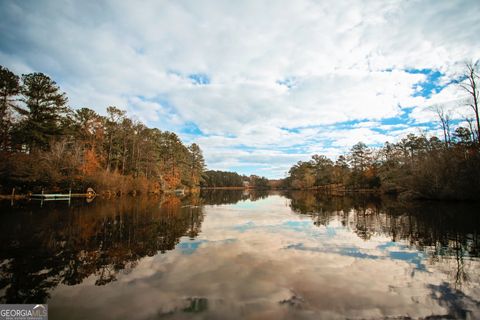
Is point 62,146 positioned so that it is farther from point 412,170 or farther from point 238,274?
point 412,170

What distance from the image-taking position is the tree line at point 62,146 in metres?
28.2

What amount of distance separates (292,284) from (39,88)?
4303 cm

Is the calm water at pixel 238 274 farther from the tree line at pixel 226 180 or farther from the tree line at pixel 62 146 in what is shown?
the tree line at pixel 226 180

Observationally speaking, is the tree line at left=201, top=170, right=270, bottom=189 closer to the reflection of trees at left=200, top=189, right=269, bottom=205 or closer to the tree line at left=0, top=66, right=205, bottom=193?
the reflection of trees at left=200, top=189, right=269, bottom=205

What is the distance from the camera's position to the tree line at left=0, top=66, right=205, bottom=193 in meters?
28.2

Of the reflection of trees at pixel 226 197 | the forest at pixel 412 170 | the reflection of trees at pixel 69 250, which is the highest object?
the forest at pixel 412 170

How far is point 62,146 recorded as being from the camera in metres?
32.7

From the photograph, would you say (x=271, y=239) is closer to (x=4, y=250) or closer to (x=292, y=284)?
(x=292, y=284)

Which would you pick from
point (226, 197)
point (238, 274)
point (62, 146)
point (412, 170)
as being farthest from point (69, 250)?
point (226, 197)

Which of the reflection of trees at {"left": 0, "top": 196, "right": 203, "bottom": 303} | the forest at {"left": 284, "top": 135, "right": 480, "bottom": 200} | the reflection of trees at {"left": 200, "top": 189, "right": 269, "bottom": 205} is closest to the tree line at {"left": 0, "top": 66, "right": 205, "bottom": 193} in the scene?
the reflection of trees at {"left": 200, "top": 189, "right": 269, "bottom": 205}

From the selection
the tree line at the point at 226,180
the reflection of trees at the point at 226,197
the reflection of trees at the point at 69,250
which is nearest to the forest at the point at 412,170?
the reflection of trees at the point at 226,197

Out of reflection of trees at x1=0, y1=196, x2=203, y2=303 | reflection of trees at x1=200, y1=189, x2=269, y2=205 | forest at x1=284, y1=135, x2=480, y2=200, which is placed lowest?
reflection of trees at x1=200, y1=189, x2=269, y2=205

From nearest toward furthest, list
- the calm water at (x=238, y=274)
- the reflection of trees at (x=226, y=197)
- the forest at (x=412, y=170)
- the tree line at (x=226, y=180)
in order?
the calm water at (x=238, y=274), the forest at (x=412, y=170), the reflection of trees at (x=226, y=197), the tree line at (x=226, y=180)

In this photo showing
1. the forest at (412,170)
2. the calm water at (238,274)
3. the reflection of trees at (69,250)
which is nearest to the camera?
the calm water at (238,274)
